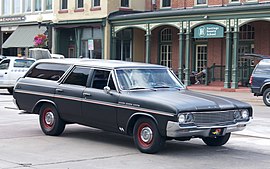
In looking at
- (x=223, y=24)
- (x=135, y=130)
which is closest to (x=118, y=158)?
(x=135, y=130)

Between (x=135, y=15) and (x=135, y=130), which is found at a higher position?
(x=135, y=15)

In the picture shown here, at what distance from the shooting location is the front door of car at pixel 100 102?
10773mm

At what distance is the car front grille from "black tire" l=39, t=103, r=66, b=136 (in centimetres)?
339

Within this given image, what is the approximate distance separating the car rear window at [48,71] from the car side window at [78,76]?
28cm

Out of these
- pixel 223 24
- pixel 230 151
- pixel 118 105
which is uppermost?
pixel 223 24

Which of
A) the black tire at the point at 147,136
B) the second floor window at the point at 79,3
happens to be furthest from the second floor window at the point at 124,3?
the black tire at the point at 147,136

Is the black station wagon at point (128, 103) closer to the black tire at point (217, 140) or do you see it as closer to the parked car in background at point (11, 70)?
the black tire at point (217, 140)

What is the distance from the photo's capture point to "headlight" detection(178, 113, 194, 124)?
9672 millimetres

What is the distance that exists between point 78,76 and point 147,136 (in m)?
2.41

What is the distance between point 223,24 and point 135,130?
75.5 ft

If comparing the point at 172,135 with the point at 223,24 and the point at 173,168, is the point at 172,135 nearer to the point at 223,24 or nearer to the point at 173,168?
the point at 173,168

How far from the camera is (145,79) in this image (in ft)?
36.7

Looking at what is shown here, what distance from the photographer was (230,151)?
10.8m

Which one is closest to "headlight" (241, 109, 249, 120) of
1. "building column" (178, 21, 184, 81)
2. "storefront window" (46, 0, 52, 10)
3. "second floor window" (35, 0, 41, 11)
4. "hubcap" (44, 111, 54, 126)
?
"hubcap" (44, 111, 54, 126)
